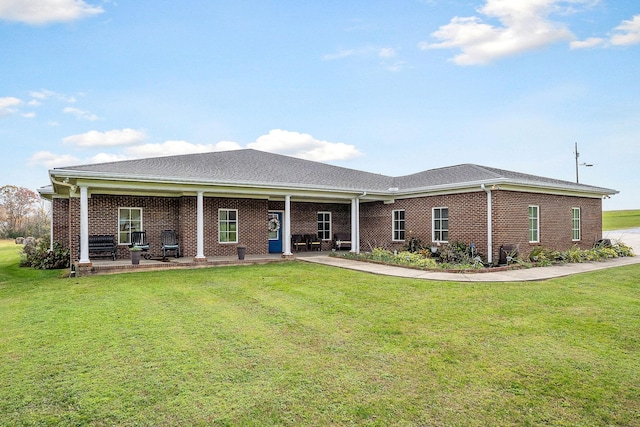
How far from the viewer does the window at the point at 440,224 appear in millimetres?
13820

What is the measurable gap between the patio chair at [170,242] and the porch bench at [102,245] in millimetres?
1573

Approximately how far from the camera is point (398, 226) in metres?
16.0

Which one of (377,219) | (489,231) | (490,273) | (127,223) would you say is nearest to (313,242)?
(377,219)

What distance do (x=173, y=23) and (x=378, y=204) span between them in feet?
34.2

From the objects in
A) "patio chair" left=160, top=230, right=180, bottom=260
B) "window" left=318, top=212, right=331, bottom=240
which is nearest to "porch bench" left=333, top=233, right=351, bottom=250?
"window" left=318, top=212, right=331, bottom=240

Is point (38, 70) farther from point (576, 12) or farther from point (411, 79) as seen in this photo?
point (576, 12)

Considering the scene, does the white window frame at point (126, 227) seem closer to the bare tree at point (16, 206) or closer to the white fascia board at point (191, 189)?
the white fascia board at point (191, 189)

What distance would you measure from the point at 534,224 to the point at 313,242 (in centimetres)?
880

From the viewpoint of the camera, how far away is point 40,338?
4.93 metres

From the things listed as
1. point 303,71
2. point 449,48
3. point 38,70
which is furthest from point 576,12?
point 38,70

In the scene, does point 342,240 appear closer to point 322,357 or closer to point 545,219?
point 545,219

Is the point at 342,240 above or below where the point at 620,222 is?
below

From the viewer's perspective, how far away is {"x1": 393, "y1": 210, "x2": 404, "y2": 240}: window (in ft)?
52.1

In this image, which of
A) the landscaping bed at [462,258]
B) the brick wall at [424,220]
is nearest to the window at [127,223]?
the landscaping bed at [462,258]
